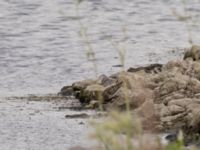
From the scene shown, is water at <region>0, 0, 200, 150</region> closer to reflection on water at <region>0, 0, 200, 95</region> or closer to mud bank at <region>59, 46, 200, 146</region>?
reflection on water at <region>0, 0, 200, 95</region>

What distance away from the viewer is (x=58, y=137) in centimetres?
987

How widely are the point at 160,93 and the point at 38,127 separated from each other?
1603 mm

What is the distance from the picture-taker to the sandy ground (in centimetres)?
955

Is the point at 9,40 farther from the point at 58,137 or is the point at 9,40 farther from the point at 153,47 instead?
the point at 58,137

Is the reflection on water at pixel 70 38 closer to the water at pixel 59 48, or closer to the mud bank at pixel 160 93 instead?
the water at pixel 59 48

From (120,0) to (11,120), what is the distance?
13.0m

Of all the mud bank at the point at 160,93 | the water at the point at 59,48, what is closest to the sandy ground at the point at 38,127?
the water at the point at 59,48

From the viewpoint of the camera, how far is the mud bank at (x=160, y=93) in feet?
32.0

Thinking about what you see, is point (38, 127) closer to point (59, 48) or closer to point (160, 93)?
point (160, 93)

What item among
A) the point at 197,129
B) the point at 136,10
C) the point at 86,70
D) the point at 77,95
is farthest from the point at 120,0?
the point at 197,129

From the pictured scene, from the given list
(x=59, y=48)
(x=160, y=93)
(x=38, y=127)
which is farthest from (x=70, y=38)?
(x=38, y=127)

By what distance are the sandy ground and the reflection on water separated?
118 centimetres

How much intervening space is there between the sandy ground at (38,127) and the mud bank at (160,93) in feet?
1.38

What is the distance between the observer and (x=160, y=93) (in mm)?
11328
